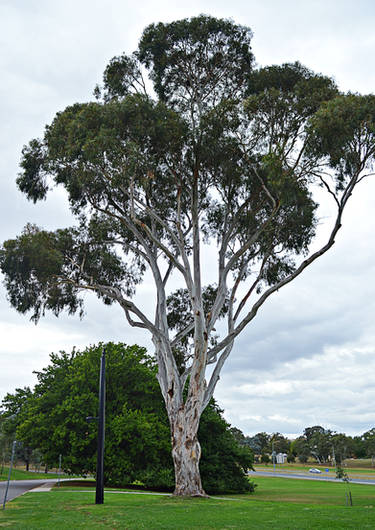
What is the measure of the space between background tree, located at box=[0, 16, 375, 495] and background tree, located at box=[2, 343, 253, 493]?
7.00 m

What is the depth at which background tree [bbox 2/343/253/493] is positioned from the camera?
78.6 ft

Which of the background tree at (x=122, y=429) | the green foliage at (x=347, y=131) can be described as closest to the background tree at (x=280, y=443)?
the background tree at (x=122, y=429)

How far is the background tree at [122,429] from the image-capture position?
24.0 meters

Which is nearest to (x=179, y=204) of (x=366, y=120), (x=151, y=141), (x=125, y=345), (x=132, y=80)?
(x=151, y=141)

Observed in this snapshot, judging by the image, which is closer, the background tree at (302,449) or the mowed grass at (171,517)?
the mowed grass at (171,517)

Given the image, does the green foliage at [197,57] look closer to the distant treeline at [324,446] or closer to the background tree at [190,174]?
the background tree at [190,174]

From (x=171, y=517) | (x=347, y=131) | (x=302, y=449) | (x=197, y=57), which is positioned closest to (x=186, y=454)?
(x=171, y=517)

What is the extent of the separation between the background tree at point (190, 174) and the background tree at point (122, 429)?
7.00m

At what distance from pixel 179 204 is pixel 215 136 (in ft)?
9.23

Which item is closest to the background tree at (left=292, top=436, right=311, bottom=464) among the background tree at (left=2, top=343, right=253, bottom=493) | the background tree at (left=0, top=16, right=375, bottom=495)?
the background tree at (left=2, top=343, right=253, bottom=493)

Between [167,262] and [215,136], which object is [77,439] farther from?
[215,136]

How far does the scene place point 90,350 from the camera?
1155 inches

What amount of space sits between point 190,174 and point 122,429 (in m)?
13.0

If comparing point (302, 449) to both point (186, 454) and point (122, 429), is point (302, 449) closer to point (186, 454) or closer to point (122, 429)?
point (122, 429)
